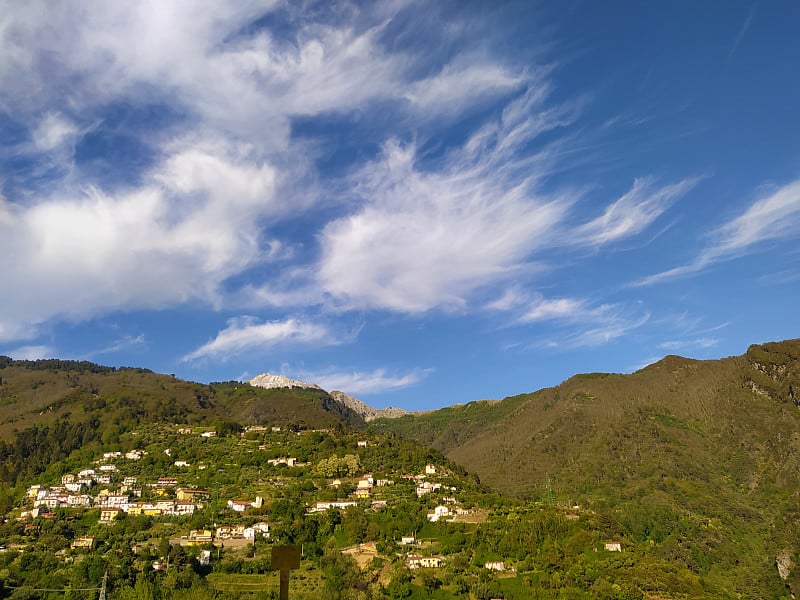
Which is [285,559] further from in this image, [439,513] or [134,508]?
[134,508]

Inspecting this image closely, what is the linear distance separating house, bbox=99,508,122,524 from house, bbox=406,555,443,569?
147 feet

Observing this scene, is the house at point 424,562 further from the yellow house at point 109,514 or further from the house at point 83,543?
the yellow house at point 109,514

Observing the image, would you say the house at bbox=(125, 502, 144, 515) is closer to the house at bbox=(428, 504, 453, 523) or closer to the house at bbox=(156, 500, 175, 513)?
the house at bbox=(156, 500, 175, 513)

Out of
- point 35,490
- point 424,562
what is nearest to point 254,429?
point 35,490

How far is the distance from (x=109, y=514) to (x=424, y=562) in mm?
48263

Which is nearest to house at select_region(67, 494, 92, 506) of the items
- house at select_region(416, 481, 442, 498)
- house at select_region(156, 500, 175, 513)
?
house at select_region(156, 500, 175, 513)

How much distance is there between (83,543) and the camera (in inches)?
3273

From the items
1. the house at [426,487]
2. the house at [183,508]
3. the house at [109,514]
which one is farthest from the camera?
the house at [426,487]

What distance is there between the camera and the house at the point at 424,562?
7350 cm

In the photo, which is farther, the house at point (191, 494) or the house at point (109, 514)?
the house at point (191, 494)

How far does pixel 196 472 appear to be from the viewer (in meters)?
114

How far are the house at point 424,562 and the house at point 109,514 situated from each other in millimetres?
44870

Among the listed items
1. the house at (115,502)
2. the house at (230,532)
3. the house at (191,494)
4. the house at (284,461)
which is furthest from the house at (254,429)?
the house at (230,532)

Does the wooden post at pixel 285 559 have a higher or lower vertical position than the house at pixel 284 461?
lower
